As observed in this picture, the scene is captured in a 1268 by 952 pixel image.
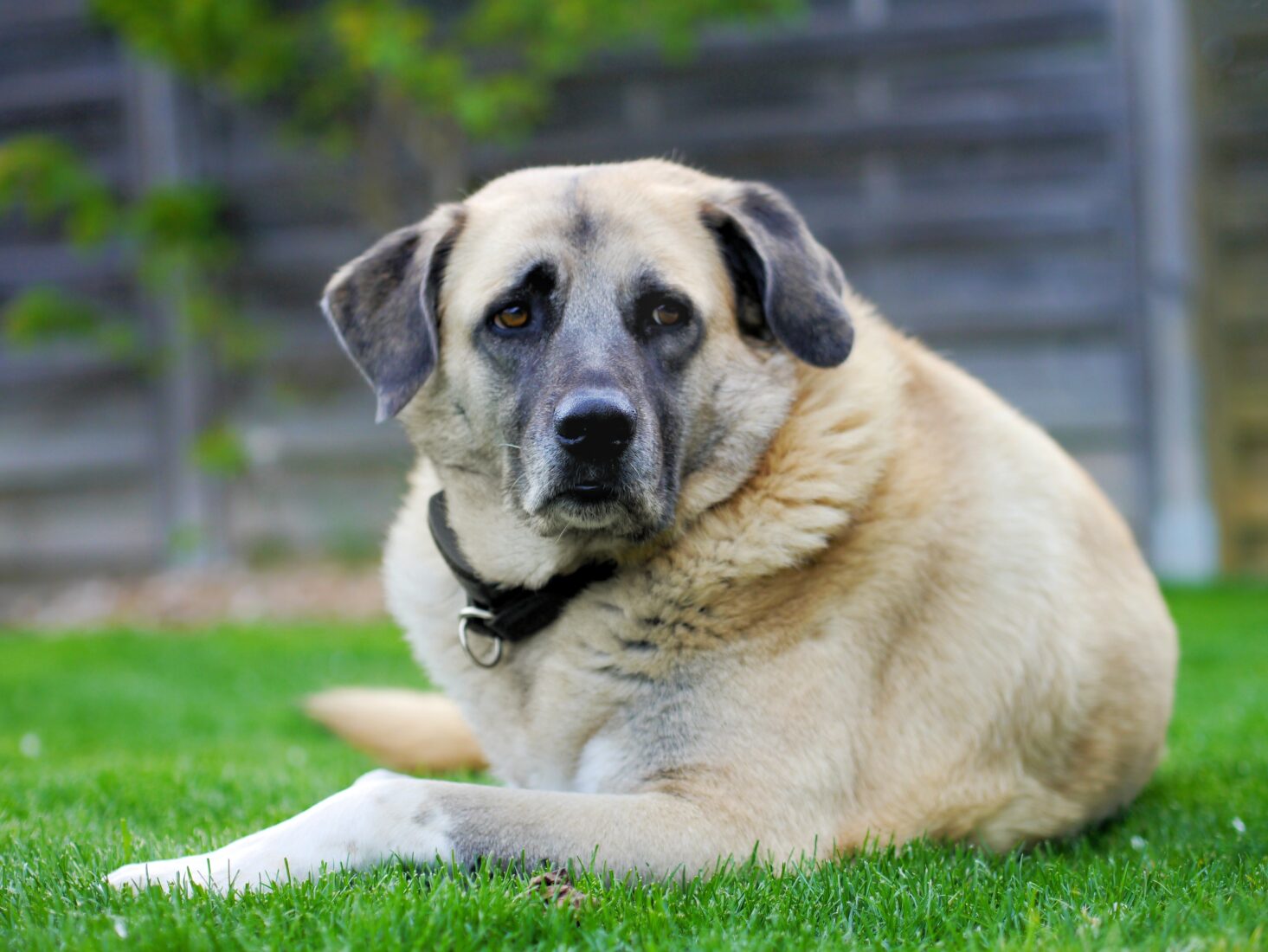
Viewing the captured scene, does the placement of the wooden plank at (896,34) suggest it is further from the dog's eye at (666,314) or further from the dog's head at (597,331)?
the dog's eye at (666,314)

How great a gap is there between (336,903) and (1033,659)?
1407 millimetres

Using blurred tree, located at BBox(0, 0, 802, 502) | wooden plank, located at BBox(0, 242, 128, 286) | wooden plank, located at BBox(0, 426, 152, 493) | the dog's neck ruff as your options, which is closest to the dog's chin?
the dog's neck ruff

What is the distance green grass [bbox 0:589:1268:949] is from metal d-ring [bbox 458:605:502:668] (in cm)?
52

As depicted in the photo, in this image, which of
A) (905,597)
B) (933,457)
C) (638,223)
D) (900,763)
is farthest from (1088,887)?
(638,223)

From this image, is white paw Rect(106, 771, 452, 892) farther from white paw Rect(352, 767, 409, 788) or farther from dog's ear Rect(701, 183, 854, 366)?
dog's ear Rect(701, 183, 854, 366)

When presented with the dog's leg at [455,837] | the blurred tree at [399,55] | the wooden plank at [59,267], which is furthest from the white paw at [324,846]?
the wooden plank at [59,267]

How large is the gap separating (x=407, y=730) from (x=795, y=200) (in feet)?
14.8

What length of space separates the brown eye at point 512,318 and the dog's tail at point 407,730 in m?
1.11

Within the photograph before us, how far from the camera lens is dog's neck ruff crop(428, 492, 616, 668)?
239 centimetres

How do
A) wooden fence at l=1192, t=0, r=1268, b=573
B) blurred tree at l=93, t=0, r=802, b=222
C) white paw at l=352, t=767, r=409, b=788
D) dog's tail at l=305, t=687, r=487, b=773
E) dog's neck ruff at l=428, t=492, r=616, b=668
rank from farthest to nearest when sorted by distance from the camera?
wooden fence at l=1192, t=0, r=1268, b=573 → blurred tree at l=93, t=0, r=802, b=222 → dog's tail at l=305, t=687, r=487, b=773 → dog's neck ruff at l=428, t=492, r=616, b=668 → white paw at l=352, t=767, r=409, b=788

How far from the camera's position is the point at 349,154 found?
7.15 metres

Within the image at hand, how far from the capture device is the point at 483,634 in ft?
8.11

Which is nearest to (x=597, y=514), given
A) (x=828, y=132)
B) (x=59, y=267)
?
(x=828, y=132)

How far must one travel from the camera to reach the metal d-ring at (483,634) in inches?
95.8
